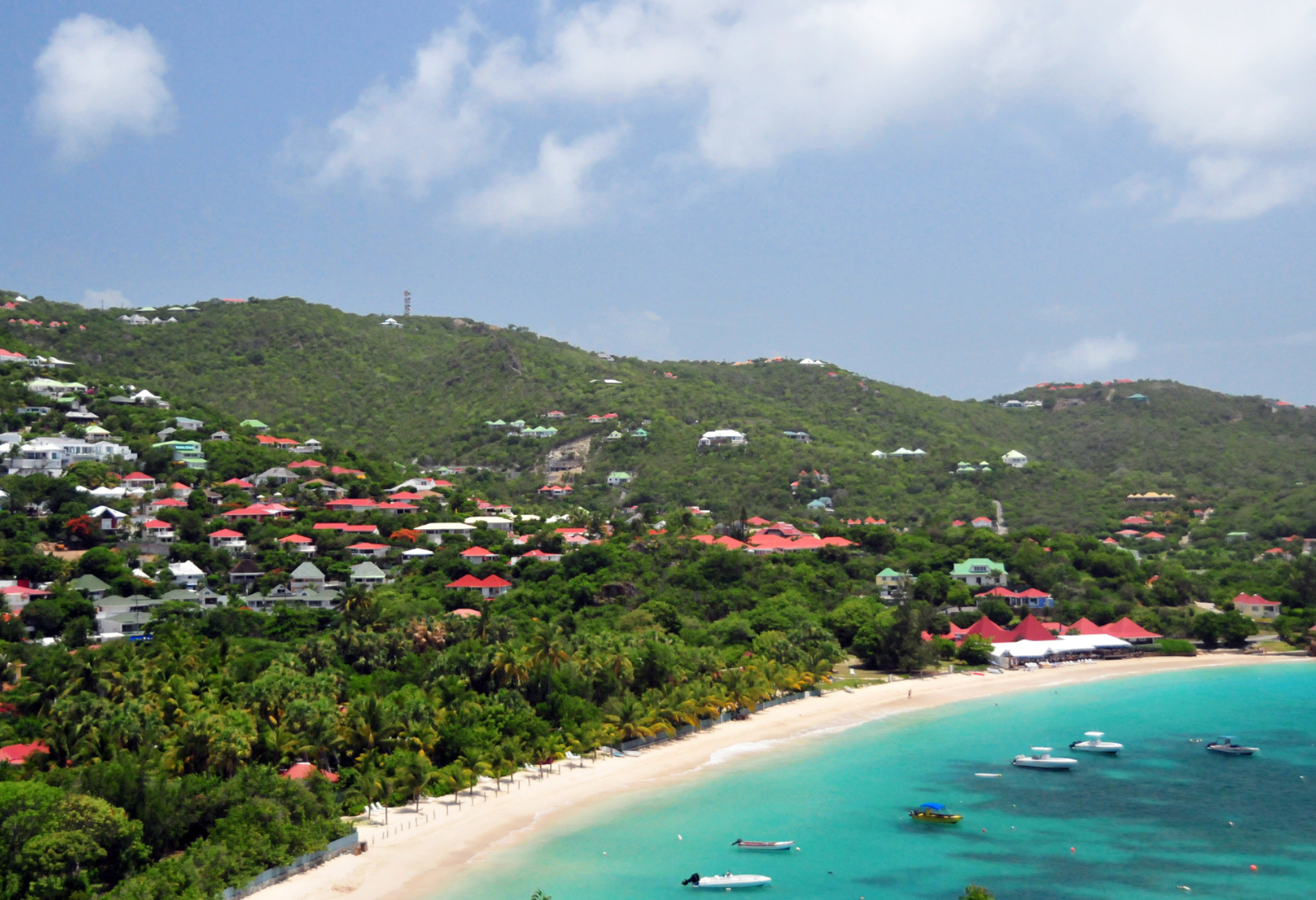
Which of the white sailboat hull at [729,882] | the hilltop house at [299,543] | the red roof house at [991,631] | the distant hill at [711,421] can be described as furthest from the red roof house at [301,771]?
the distant hill at [711,421]

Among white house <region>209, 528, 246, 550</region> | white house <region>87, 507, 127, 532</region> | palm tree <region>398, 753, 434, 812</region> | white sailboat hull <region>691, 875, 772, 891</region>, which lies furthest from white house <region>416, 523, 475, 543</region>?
white sailboat hull <region>691, 875, 772, 891</region>

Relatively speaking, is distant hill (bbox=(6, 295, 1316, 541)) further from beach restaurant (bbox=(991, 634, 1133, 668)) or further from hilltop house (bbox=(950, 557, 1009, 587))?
beach restaurant (bbox=(991, 634, 1133, 668))

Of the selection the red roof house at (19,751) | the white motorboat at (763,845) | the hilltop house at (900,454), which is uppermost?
the hilltop house at (900,454)

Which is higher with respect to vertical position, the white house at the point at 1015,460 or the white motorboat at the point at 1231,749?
the white house at the point at 1015,460

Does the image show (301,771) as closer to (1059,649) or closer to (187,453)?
(1059,649)

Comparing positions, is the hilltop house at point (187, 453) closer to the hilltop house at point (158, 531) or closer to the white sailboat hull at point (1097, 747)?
the hilltop house at point (158, 531)

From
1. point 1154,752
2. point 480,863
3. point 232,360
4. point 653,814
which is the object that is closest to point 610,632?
point 653,814

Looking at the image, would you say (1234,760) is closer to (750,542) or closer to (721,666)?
(721,666)
